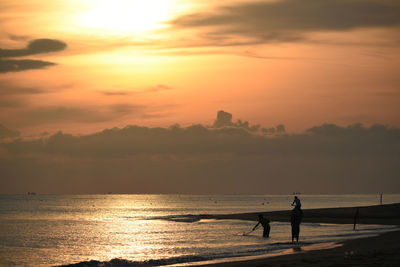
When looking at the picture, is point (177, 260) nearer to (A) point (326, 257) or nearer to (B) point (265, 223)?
(A) point (326, 257)

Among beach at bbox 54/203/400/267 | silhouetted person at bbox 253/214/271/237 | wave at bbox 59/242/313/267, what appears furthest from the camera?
silhouetted person at bbox 253/214/271/237

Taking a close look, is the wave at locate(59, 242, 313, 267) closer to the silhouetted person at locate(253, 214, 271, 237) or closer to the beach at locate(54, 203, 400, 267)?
the beach at locate(54, 203, 400, 267)

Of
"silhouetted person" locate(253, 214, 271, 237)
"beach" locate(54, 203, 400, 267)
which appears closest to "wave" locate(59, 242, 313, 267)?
"beach" locate(54, 203, 400, 267)

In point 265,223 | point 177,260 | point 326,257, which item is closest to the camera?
point 326,257

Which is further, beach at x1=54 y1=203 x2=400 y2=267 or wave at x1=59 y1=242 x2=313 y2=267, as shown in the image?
wave at x1=59 y1=242 x2=313 y2=267

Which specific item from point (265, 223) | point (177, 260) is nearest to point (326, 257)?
point (177, 260)

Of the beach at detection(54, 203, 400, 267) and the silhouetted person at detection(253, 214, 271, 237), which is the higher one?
the silhouetted person at detection(253, 214, 271, 237)

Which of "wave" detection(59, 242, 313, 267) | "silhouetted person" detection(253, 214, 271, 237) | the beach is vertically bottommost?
"wave" detection(59, 242, 313, 267)

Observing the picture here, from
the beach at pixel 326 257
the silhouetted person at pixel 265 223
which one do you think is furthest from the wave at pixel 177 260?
the silhouetted person at pixel 265 223

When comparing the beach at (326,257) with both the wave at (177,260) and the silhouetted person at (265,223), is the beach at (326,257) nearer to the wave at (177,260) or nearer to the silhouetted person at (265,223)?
the wave at (177,260)

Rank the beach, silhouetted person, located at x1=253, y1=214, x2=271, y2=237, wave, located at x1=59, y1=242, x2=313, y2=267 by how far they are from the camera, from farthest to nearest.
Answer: silhouetted person, located at x1=253, y1=214, x2=271, y2=237 < wave, located at x1=59, y1=242, x2=313, y2=267 < the beach

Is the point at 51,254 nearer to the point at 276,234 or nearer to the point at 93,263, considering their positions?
the point at 93,263

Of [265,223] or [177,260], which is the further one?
[265,223]

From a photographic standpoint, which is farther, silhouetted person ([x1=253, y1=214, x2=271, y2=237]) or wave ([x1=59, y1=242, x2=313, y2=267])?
silhouetted person ([x1=253, y1=214, x2=271, y2=237])
